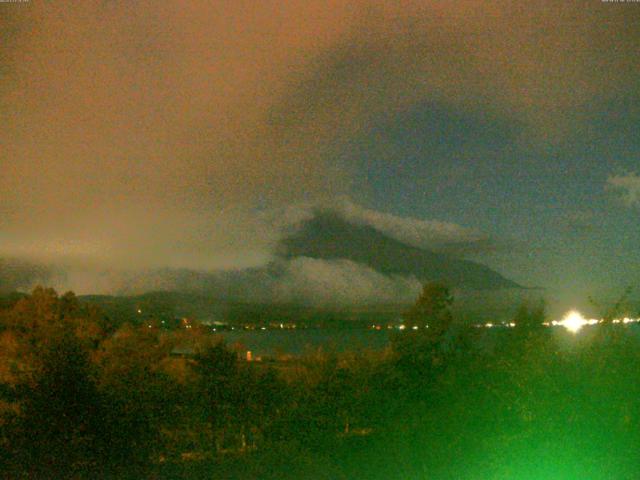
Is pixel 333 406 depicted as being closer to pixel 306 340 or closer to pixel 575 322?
pixel 575 322

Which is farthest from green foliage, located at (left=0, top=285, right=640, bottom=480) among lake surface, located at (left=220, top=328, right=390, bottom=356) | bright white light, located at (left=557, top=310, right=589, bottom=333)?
lake surface, located at (left=220, top=328, right=390, bottom=356)

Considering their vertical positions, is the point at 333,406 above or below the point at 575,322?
below

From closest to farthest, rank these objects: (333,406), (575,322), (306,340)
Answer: (575,322) → (333,406) → (306,340)

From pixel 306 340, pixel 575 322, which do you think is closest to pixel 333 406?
pixel 575 322

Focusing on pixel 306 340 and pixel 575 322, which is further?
pixel 306 340

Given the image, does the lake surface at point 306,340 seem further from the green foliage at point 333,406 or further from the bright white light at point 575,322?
the bright white light at point 575,322

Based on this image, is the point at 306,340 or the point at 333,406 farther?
the point at 306,340

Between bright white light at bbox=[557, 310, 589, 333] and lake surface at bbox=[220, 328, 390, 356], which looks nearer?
bright white light at bbox=[557, 310, 589, 333]

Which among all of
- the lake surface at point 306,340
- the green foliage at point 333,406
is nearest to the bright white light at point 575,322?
the green foliage at point 333,406

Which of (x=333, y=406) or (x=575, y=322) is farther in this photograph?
(x=333, y=406)

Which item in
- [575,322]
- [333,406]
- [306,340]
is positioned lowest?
[333,406]

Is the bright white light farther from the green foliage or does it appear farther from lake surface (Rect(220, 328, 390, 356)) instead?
lake surface (Rect(220, 328, 390, 356))

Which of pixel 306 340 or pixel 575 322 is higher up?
pixel 575 322

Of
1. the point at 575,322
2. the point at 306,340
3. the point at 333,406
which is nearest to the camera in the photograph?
the point at 575,322
